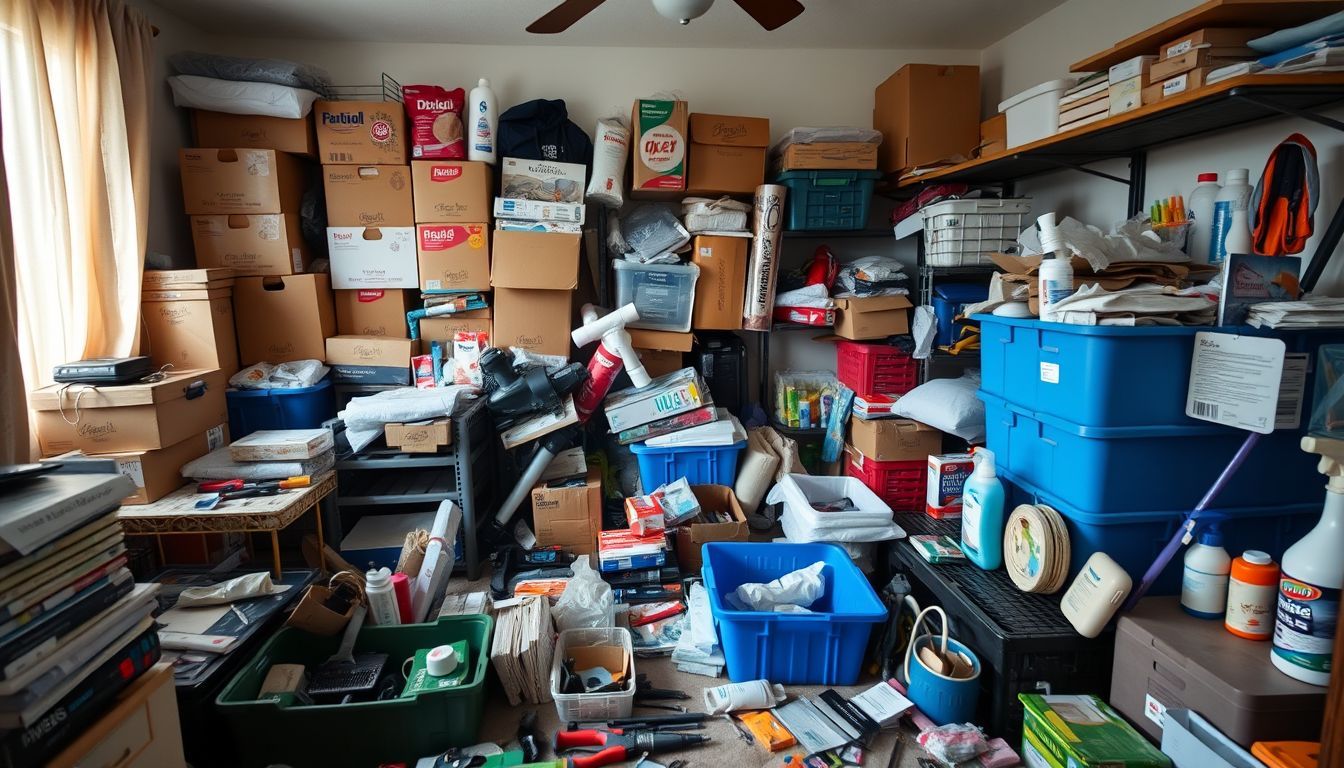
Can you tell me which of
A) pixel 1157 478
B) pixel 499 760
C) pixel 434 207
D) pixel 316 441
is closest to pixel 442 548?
pixel 316 441

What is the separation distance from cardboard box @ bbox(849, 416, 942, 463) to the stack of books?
2340mm

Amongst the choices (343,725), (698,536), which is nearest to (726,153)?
(698,536)

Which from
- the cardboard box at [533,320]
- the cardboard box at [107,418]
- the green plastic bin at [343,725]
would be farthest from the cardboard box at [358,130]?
the green plastic bin at [343,725]

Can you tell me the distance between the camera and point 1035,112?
7.15ft

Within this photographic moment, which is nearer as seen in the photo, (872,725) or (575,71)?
(872,725)

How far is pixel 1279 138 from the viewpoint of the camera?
1.82m

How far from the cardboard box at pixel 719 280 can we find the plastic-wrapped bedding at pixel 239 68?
1788 mm

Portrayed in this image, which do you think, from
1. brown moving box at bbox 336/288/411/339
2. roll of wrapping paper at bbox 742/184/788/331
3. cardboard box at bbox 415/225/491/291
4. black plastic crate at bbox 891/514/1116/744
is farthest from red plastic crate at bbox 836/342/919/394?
brown moving box at bbox 336/288/411/339

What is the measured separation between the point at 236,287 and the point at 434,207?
87 cm

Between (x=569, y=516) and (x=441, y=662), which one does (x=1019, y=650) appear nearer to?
(x=441, y=662)

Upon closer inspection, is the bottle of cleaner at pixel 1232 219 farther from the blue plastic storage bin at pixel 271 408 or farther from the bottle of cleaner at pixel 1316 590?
the blue plastic storage bin at pixel 271 408

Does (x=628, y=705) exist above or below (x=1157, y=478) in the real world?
below

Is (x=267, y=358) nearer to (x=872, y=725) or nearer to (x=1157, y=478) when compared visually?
(x=872, y=725)

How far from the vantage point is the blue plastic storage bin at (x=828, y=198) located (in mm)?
2814
